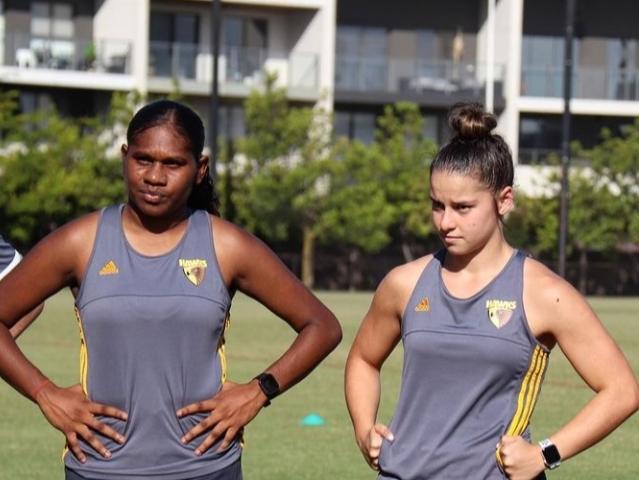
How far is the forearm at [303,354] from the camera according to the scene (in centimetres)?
540

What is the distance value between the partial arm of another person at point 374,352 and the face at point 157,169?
732 mm

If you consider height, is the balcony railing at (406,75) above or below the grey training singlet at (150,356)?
above

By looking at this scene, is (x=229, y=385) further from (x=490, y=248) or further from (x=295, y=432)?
(x=295, y=432)

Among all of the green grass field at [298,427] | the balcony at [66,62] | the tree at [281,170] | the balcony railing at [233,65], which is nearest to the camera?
the green grass field at [298,427]

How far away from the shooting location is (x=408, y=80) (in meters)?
62.9

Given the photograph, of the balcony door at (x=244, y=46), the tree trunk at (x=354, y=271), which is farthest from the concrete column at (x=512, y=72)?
the balcony door at (x=244, y=46)

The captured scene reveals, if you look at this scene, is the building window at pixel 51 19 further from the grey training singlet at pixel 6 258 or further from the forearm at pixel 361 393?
the forearm at pixel 361 393

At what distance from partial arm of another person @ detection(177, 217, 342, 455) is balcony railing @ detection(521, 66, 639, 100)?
196ft

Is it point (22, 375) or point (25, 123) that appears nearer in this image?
point (22, 375)

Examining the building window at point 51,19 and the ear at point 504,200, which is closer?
the ear at point 504,200

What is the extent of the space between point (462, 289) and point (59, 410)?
129 centimetres

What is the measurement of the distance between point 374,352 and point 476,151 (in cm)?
77

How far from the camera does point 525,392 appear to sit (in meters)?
5.20

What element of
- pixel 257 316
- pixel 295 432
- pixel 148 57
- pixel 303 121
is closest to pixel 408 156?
pixel 303 121
